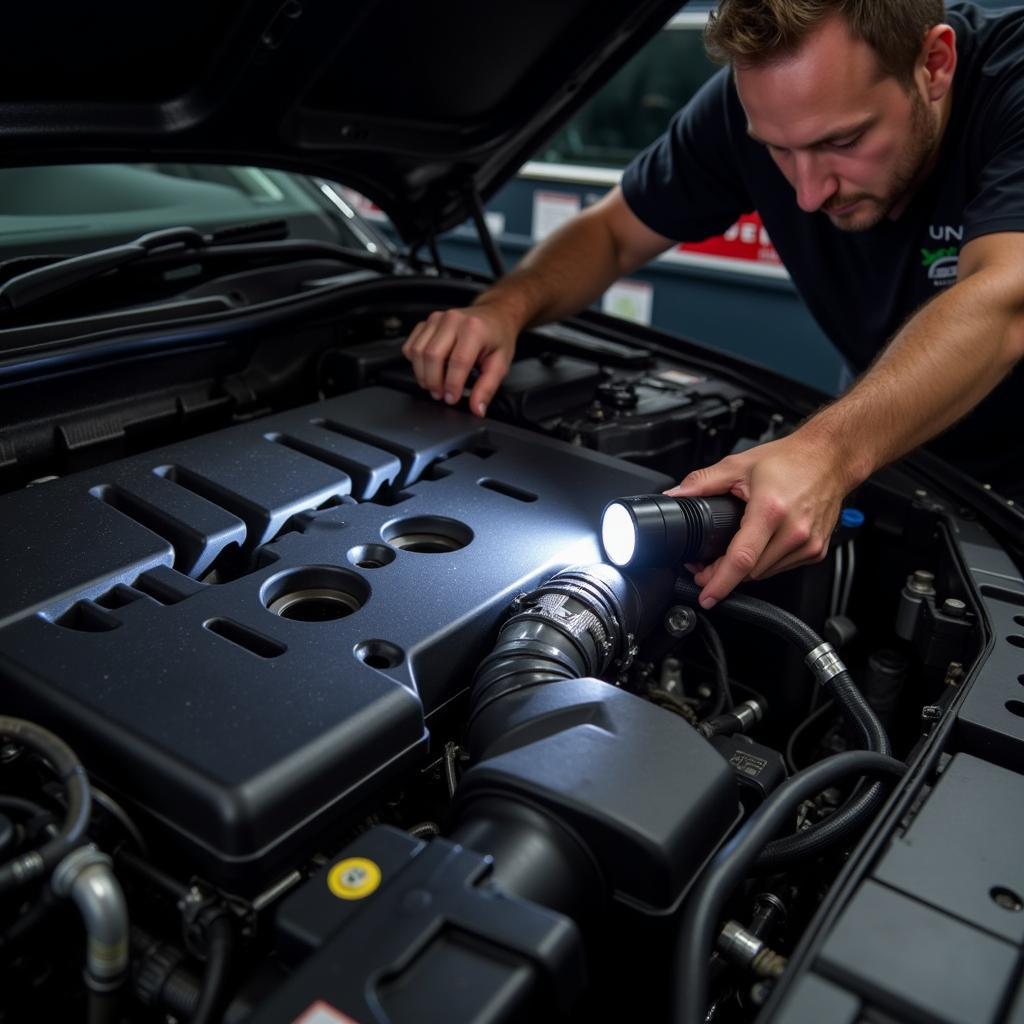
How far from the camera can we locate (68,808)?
2.04ft

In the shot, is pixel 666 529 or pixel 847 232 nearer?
pixel 666 529

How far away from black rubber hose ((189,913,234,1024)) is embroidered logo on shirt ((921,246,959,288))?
1400mm

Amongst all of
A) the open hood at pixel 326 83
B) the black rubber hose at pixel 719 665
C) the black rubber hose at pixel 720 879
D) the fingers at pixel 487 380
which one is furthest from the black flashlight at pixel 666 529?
the open hood at pixel 326 83

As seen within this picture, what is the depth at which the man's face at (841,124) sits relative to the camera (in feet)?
4.20

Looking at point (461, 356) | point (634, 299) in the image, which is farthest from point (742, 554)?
point (634, 299)

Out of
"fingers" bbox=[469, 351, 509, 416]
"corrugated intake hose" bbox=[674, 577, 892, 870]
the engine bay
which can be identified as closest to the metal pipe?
the engine bay

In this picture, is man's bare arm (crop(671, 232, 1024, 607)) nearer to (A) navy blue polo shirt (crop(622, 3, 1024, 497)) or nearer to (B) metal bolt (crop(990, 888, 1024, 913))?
(A) navy blue polo shirt (crop(622, 3, 1024, 497))

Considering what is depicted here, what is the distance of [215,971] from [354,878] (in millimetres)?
99

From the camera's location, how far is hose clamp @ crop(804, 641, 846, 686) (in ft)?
3.01

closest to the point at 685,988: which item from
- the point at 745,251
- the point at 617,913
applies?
the point at 617,913

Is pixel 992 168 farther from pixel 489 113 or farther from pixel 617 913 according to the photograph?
pixel 617 913

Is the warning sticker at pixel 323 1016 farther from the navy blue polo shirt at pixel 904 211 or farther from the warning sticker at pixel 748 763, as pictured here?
the navy blue polo shirt at pixel 904 211

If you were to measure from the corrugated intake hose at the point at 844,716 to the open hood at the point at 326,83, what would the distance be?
33.7 inches

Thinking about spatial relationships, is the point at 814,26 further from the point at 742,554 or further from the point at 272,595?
the point at 272,595
